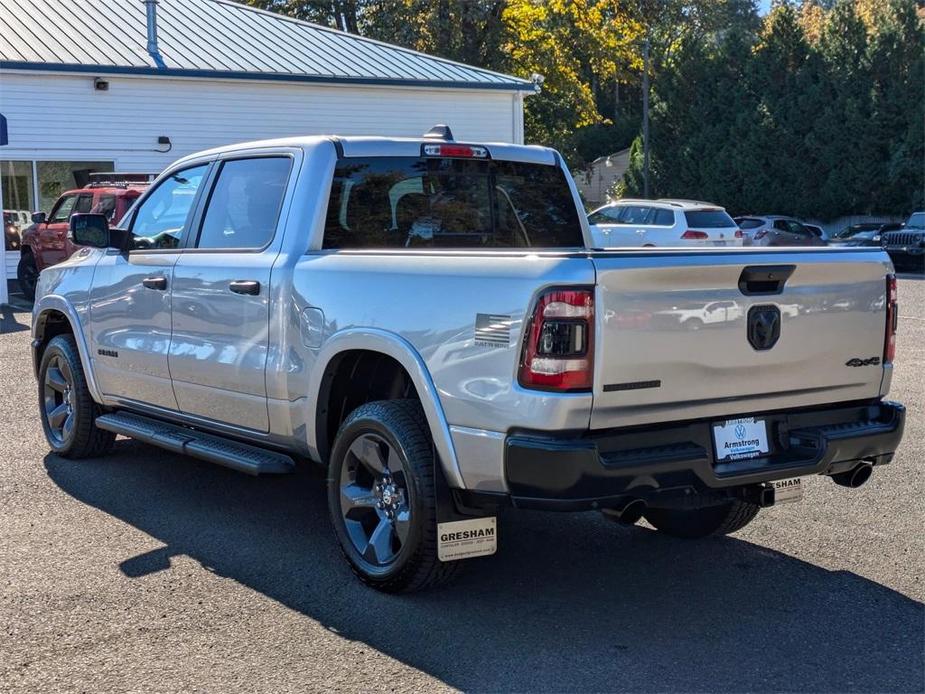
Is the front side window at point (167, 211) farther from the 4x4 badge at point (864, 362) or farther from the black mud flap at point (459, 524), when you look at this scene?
the 4x4 badge at point (864, 362)

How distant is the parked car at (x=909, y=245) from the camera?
29953 mm

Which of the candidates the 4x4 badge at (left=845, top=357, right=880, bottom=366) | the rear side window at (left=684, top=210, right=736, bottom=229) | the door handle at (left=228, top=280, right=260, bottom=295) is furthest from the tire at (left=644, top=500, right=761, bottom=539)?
the rear side window at (left=684, top=210, right=736, bottom=229)

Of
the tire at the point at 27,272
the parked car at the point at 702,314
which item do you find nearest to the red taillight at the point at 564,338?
the parked car at the point at 702,314

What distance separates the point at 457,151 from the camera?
6133 millimetres

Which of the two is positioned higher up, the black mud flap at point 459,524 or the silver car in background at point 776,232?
the black mud flap at point 459,524

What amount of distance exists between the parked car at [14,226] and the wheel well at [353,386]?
2092cm

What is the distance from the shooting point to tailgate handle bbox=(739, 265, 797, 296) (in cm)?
461

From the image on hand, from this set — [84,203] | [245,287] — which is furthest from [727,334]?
[84,203]

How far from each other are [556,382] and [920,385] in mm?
7287

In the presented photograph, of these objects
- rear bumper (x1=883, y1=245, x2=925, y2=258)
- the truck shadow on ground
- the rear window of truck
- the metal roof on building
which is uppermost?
the metal roof on building

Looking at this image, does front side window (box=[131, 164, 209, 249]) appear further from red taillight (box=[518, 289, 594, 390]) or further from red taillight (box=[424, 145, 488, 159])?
red taillight (box=[518, 289, 594, 390])

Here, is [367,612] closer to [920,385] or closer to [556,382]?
[556,382]

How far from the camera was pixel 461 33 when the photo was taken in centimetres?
4138

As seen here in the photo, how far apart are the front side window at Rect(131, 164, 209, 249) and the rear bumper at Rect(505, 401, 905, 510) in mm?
3036
